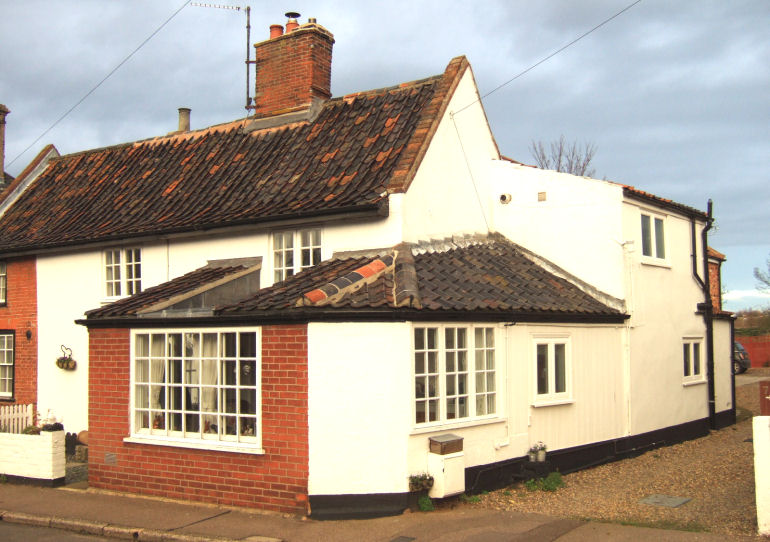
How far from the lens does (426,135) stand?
12.4 meters

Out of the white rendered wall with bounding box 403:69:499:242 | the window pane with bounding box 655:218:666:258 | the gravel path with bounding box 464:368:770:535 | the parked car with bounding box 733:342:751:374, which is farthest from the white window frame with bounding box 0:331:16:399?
the parked car with bounding box 733:342:751:374

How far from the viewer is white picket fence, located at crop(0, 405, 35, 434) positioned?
1315 centimetres

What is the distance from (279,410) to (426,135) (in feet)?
17.8

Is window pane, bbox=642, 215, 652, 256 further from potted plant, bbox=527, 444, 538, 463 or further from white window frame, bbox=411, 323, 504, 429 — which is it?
white window frame, bbox=411, 323, 504, 429

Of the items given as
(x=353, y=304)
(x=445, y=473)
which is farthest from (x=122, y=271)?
(x=445, y=473)

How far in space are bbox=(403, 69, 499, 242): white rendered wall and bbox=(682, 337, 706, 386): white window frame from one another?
5.66 metres

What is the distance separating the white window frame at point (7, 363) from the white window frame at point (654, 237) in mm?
13742

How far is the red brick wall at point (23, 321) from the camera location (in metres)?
16.0

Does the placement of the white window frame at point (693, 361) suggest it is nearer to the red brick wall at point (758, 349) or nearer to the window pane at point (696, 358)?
the window pane at point (696, 358)

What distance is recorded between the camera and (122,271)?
14.7m

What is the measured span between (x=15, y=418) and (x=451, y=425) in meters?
8.37

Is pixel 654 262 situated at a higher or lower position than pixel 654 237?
lower

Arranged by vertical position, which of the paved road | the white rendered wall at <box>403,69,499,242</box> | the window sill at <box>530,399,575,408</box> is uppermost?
the white rendered wall at <box>403,69,499,242</box>

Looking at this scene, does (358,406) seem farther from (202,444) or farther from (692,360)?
(692,360)
